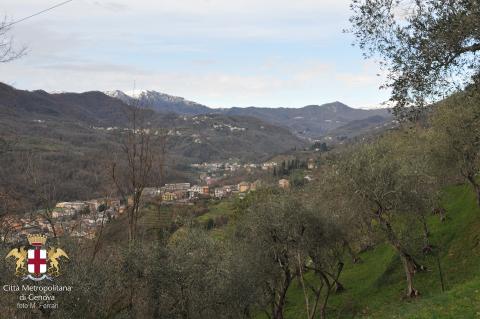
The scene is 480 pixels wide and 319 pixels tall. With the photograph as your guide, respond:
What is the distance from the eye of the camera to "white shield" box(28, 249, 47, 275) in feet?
70.4

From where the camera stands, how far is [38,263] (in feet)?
71.2

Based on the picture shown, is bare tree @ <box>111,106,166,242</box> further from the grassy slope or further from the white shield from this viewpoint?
the grassy slope

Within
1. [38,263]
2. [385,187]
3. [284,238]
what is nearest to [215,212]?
[385,187]

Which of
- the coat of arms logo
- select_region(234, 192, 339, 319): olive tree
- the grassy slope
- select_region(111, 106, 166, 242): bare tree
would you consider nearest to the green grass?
the grassy slope

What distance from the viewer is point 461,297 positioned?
20688mm

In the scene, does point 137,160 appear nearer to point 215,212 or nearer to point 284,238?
point 284,238

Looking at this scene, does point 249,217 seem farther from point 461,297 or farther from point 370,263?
point 370,263

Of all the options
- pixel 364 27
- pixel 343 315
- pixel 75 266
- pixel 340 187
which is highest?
pixel 364 27

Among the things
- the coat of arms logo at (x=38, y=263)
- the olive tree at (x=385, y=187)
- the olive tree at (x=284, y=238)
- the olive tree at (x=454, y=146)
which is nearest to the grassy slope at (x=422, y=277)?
the olive tree at (x=385, y=187)

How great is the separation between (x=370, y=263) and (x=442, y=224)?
838cm

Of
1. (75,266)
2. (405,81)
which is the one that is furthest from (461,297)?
(75,266)

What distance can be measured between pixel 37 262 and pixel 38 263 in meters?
0.15

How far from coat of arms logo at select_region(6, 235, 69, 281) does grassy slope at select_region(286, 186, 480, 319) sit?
18240mm

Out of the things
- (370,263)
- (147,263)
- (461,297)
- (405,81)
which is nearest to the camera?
(405,81)
